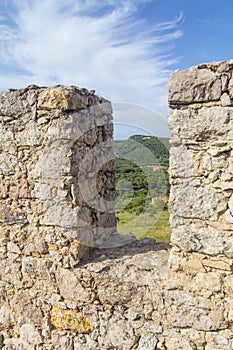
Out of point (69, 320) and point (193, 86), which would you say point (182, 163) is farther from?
point (69, 320)

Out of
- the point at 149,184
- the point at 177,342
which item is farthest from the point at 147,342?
the point at 149,184

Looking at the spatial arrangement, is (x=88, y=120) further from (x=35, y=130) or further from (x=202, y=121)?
(x=202, y=121)

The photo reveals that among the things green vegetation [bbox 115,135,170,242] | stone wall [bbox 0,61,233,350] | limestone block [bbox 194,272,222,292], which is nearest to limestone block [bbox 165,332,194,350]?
stone wall [bbox 0,61,233,350]

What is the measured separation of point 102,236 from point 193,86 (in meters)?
1.81

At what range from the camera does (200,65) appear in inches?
95.3

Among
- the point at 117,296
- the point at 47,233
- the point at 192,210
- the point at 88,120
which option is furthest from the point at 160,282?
the point at 88,120

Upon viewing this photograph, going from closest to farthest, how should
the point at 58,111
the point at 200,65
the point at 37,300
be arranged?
the point at 200,65 < the point at 58,111 < the point at 37,300

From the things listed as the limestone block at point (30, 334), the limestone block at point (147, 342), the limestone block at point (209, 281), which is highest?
the limestone block at point (209, 281)

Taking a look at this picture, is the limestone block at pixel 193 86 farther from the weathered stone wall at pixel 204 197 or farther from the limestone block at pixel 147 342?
the limestone block at pixel 147 342

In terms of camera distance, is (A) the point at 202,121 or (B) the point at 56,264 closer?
(A) the point at 202,121

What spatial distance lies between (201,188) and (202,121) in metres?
0.49

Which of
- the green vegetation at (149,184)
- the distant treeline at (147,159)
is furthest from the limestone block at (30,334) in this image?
the distant treeline at (147,159)

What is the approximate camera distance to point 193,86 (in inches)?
96.0

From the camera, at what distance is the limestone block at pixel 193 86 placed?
7.82 feet
